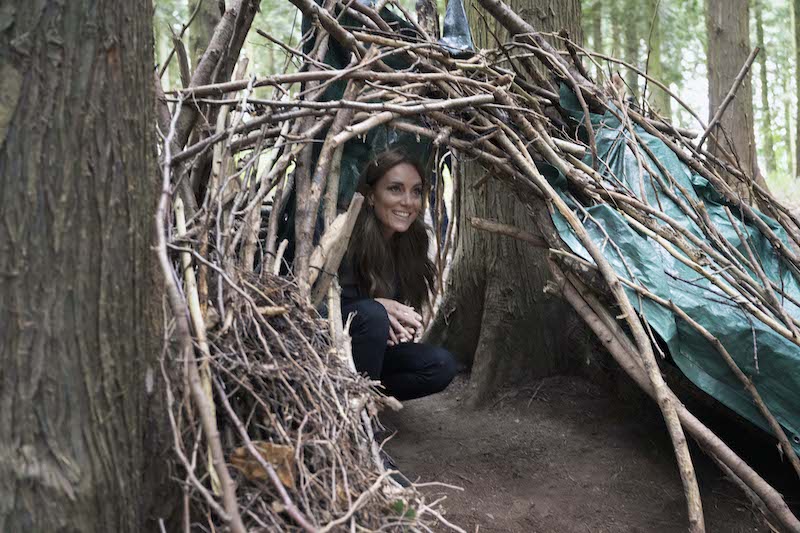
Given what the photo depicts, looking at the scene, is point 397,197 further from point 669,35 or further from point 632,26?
point 669,35

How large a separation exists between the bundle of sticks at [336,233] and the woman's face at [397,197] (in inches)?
12.3

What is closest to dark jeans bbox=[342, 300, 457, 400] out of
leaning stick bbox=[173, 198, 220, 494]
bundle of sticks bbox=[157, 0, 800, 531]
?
bundle of sticks bbox=[157, 0, 800, 531]

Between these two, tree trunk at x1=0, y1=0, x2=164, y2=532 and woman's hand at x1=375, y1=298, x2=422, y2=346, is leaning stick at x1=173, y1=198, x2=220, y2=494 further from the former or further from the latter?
woman's hand at x1=375, y1=298, x2=422, y2=346

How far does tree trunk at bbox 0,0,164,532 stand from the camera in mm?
1389

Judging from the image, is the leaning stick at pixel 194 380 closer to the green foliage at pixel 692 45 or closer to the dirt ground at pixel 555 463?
the dirt ground at pixel 555 463

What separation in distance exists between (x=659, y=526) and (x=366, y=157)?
218 centimetres

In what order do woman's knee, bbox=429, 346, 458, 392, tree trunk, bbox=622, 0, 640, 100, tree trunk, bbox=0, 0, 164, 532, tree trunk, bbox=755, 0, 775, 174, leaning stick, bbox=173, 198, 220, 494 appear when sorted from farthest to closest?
1. tree trunk, bbox=755, 0, 775, 174
2. tree trunk, bbox=622, 0, 640, 100
3. woman's knee, bbox=429, 346, 458, 392
4. leaning stick, bbox=173, 198, 220, 494
5. tree trunk, bbox=0, 0, 164, 532

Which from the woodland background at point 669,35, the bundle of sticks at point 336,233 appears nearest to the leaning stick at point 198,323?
the bundle of sticks at point 336,233

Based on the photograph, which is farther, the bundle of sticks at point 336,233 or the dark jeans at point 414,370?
the dark jeans at point 414,370

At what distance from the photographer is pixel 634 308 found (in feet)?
9.36

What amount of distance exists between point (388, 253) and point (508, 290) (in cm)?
96

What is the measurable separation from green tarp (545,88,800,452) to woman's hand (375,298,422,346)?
2.58 feet

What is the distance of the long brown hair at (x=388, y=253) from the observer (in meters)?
3.51

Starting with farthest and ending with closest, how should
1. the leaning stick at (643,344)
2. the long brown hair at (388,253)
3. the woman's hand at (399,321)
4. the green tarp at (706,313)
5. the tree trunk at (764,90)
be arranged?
the tree trunk at (764,90) < the long brown hair at (388,253) < the woman's hand at (399,321) < the green tarp at (706,313) < the leaning stick at (643,344)
